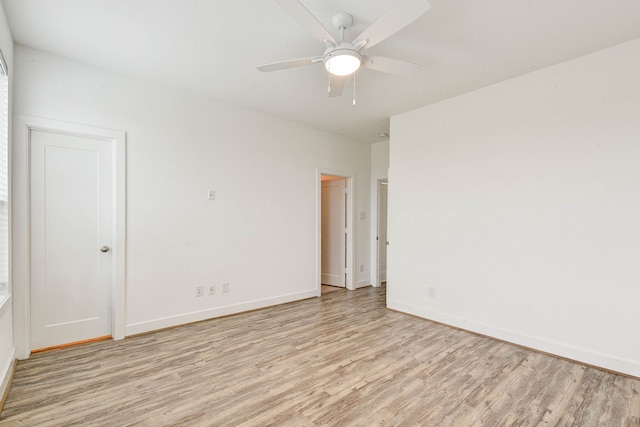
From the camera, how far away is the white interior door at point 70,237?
2656 mm

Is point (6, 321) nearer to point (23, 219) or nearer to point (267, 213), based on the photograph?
point (23, 219)

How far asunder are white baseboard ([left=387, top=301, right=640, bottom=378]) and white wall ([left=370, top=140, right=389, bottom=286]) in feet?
5.44

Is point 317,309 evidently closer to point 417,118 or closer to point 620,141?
point 417,118

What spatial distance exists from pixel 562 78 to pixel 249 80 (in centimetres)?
306

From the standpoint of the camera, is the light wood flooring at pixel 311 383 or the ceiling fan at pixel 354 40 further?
the light wood flooring at pixel 311 383

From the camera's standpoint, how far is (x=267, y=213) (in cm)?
416

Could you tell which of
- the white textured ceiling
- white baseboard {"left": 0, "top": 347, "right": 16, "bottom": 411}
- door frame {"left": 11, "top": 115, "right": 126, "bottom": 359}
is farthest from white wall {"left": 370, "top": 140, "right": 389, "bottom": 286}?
white baseboard {"left": 0, "top": 347, "right": 16, "bottom": 411}

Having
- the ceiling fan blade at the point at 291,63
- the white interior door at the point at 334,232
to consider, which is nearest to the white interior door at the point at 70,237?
the ceiling fan blade at the point at 291,63

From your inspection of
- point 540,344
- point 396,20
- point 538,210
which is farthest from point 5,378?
point 538,210

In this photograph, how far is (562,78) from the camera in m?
2.73

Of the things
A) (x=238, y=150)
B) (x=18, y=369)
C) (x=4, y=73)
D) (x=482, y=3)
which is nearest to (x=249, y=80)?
(x=238, y=150)

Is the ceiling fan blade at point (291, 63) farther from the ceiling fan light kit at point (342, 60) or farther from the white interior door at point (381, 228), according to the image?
the white interior door at point (381, 228)

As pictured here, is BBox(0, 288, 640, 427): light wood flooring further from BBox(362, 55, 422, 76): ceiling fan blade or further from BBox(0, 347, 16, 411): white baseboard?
BBox(362, 55, 422, 76): ceiling fan blade

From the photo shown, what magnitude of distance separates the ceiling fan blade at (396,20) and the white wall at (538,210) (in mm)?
2006
